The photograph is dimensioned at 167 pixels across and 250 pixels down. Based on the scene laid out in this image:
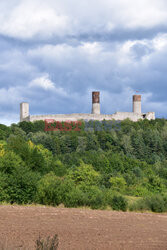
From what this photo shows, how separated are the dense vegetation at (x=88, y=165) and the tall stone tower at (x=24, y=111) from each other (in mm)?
1629

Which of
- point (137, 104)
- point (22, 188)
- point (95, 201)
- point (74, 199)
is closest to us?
point (74, 199)

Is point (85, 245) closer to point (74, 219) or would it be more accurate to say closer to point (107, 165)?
point (74, 219)

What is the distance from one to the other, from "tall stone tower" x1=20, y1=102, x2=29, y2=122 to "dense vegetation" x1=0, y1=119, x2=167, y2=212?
163cm

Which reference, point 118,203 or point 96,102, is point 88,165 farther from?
point 118,203

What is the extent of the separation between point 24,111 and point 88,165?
78.8 ft

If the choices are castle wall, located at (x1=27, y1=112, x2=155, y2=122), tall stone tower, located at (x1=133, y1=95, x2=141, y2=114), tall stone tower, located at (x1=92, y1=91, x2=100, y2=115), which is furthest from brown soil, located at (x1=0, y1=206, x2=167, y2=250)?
tall stone tower, located at (x1=133, y1=95, x2=141, y2=114)

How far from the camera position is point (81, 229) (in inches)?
455

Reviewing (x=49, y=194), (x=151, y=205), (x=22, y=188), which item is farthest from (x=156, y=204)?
(x=22, y=188)

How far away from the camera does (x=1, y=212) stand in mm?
13352

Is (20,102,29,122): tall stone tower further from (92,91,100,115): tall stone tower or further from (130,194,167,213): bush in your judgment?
(130,194,167,213): bush

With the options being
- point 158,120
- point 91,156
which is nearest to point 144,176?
point 91,156

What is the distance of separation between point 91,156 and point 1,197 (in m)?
38.2

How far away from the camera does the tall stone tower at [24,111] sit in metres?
66.2

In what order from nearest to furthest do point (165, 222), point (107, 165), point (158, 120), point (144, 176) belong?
point (165, 222)
point (144, 176)
point (107, 165)
point (158, 120)
